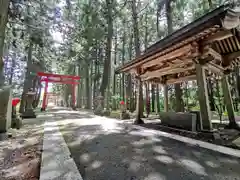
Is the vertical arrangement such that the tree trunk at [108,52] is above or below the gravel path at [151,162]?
above

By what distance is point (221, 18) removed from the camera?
2525mm

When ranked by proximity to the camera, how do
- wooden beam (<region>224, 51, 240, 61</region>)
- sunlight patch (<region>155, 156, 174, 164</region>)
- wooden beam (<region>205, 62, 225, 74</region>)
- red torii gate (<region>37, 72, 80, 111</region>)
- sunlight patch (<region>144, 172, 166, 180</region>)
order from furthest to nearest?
red torii gate (<region>37, 72, 80, 111</region>) < wooden beam (<region>224, 51, 240, 61</region>) < wooden beam (<region>205, 62, 225, 74</region>) < sunlight patch (<region>155, 156, 174, 164</region>) < sunlight patch (<region>144, 172, 166, 180</region>)

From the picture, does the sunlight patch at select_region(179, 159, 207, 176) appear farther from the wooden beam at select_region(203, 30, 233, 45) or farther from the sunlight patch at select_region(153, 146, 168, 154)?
the wooden beam at select_region(203, 30, 233, 45)

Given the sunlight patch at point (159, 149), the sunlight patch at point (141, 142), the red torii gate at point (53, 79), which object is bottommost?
the sunlight patch at point (159, 149)

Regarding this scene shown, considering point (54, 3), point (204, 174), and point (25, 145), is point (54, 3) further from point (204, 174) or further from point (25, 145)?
point (204, 174)

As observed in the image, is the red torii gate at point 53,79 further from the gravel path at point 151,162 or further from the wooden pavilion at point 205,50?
the gravel path at point 151,162

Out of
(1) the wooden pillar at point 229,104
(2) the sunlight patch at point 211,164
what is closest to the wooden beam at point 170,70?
(1) the wooden pillar at point 229,104

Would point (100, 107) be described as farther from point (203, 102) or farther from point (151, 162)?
point (151, 162)

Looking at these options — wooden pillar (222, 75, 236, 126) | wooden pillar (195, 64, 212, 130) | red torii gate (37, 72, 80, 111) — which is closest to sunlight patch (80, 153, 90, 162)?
wooden pillar (195, 64, 212, 130)

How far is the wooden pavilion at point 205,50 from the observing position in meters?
2.67

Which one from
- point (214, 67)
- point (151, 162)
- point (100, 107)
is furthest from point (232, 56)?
point (100, 107)

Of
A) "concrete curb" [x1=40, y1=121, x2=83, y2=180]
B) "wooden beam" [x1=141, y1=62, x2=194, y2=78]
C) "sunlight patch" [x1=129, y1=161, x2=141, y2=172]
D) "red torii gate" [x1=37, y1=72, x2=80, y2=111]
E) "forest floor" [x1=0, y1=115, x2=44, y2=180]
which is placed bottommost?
"forest floor" [x1=0, y1=115, x2=44, y2=180]

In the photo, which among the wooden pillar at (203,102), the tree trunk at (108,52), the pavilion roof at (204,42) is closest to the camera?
the pavilion roof at (204,42)

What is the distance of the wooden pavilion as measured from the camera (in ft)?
8.75
